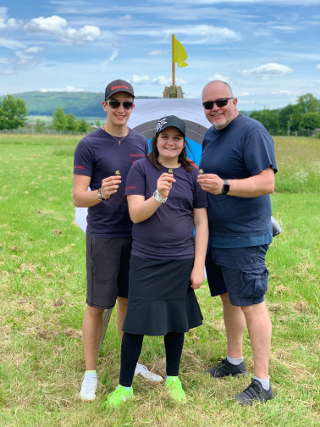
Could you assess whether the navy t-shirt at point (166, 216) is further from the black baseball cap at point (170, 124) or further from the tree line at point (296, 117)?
the tree line at point (296, 117)

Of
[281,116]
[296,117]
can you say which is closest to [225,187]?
[296,117]

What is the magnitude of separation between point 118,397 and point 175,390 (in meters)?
0.38

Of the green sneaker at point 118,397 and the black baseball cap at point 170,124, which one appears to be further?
the green sneaker at point 118,397

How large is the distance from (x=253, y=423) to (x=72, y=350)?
1.66m

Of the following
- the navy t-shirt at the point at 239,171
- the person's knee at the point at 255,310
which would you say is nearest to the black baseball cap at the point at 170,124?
the navy t-shirt at the point at 239,171

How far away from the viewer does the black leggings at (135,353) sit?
10.1ft

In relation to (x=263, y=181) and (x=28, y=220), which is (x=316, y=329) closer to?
(x=263, y=181)

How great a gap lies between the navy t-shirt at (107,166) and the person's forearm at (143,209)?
0.76 feet

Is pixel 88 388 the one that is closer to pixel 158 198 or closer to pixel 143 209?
pixel 143 209

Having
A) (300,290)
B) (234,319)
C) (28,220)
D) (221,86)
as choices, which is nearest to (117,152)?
(221,86)

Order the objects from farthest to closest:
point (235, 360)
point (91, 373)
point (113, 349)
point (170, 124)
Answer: point (113, 349)
point (235, 360)
point (91, 373)
point (170, 124)

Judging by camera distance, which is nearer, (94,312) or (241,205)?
(241,205)

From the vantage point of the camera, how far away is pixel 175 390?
10.6 feet

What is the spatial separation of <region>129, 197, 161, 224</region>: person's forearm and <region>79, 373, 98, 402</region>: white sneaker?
4.02ft
